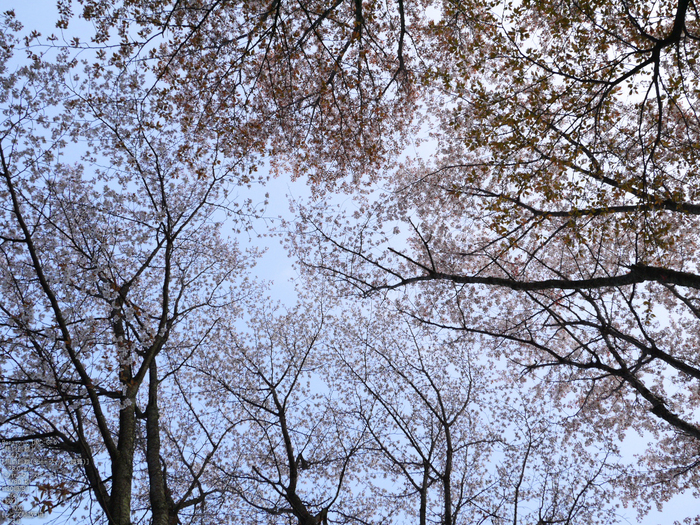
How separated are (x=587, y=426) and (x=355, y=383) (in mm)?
7462

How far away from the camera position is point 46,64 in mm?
7742

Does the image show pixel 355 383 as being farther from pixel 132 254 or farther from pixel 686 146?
pixel 686 146

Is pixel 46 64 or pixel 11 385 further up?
pixel 46 64

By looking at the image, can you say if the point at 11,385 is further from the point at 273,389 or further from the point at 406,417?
the point at 406,417

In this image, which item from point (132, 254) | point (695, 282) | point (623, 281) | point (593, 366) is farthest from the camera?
point (132, 254)

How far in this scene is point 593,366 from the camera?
6.66m

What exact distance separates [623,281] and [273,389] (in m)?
8.15

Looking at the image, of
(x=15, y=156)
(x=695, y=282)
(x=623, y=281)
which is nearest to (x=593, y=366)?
(x=623, y=281)

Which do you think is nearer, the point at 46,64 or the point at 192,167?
the point at 46,64

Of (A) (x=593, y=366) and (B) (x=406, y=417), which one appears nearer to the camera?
(A) (x=593, y=366)

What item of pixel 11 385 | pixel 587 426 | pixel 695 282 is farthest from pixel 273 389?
pixel 587 426

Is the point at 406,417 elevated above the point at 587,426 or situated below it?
above

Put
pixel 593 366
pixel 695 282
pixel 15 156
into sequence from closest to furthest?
pixel 695 282
pixel 593 366
pixel 15 156

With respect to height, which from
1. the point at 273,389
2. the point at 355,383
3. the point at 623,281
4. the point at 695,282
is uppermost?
the point at 355,383
